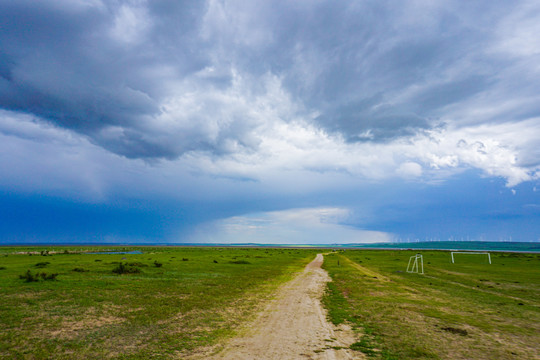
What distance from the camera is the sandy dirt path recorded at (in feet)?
36.8

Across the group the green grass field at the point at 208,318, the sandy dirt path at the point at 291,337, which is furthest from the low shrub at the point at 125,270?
the sandy dirt path at the point at 291,337

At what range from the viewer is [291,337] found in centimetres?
1340

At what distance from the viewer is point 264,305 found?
66.7 feet

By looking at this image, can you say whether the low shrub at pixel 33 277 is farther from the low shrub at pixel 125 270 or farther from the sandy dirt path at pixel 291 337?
the sandy dirt path at pixel 291 337

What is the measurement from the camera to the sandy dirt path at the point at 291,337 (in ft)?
36.8

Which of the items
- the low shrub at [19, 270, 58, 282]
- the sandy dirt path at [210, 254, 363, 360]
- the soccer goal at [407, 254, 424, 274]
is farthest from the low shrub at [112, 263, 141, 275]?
the soccer goal at [407, 254, 424, 274]

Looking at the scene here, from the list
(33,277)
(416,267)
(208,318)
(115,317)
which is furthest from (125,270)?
(416,267)

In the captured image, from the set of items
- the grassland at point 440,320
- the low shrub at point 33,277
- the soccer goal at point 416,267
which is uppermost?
the low shrub at point 33,277

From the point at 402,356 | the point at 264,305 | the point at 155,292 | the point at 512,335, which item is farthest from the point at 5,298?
the point at 512,335

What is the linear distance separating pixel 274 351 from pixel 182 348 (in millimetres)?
4045

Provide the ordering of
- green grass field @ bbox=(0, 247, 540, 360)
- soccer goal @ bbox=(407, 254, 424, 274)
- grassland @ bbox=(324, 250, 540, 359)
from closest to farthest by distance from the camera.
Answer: green grass field @ bbox=(0, 247, 540, 360)
grassland @ bbox=(324, 250, 540, 359)
soccer goal @ bbox=(407, 254, 424, 274)

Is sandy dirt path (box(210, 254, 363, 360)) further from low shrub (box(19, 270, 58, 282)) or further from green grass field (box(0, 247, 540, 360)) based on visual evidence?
low shrub (box(19, 270, 58, 282))

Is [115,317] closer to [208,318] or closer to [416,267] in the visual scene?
[208,318]

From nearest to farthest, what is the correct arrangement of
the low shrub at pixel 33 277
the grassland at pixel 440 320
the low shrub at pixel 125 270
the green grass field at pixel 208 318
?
the green grass field at pixel 208 318
the grassland at pixel 440 320
the low shrub at pixel 33 277
the low shrub at pixel 125 270
